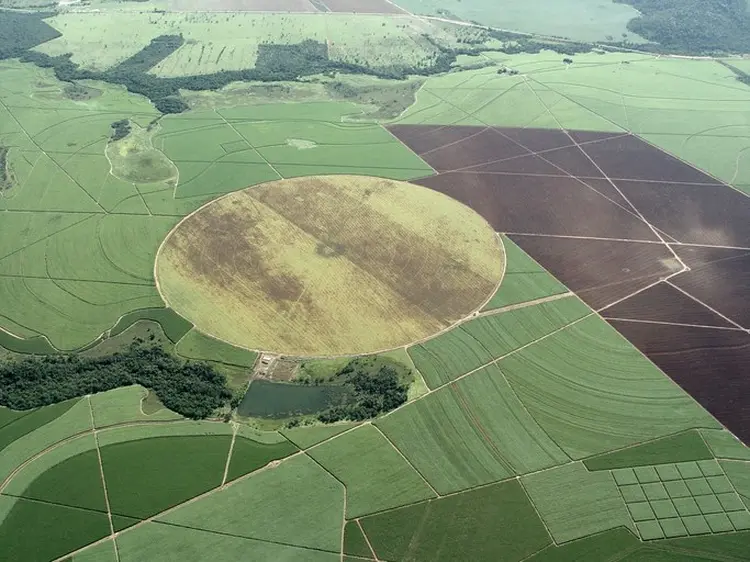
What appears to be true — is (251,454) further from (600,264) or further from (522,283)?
(600,264)

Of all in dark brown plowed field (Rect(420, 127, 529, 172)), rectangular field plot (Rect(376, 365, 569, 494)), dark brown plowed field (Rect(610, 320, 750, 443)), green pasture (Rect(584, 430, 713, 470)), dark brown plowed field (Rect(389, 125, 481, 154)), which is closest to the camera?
rectangular field plot (Rect(376, 365, 569, 494))

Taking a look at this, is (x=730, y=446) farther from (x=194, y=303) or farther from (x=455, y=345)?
(x=194, y=303)

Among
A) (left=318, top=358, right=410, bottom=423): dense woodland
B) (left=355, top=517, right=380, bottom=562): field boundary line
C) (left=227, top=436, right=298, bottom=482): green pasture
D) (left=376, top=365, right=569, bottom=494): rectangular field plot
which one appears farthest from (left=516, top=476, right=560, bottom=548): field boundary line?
(left=227, top=436, right=298, bottom=482): green pasture

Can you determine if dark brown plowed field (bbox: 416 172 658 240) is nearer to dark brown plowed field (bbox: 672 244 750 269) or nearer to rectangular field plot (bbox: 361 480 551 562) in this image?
dark brown plowed field (bbox: 672 244 750 269)

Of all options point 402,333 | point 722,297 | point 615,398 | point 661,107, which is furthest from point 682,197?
point 402,333

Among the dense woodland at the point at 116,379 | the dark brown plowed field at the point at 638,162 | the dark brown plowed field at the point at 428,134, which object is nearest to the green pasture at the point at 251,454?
the dense woodland at the point at 116,379

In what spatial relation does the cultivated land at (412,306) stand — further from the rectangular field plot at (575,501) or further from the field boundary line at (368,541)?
the field boundary line at (368,541)
